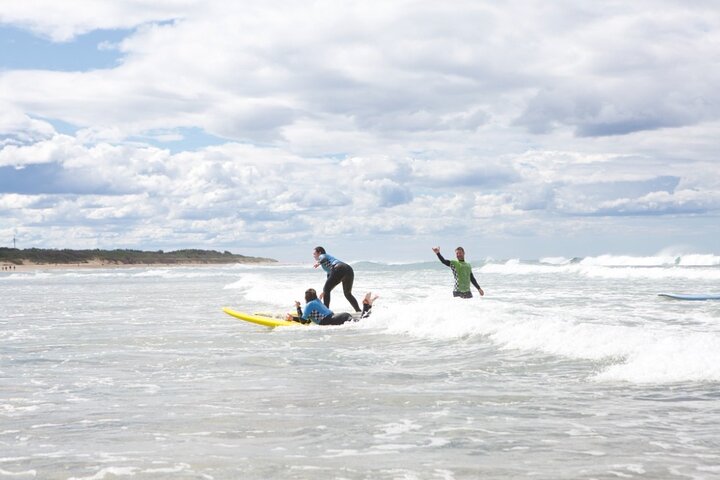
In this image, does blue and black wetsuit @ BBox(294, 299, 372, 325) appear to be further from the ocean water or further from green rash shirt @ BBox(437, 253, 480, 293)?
green rash shirt @ BBox(437, 253, 480, 293)

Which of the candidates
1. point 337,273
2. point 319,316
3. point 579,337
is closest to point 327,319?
point 319,316

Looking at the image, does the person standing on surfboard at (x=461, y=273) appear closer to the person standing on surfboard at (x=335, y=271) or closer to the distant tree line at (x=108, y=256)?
the person standing on surfboard at (x=335, y=271)

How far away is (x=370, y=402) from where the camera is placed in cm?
780

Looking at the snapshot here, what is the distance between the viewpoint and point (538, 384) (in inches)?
347

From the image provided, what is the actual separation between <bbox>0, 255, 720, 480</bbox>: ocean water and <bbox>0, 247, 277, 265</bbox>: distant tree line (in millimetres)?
105059

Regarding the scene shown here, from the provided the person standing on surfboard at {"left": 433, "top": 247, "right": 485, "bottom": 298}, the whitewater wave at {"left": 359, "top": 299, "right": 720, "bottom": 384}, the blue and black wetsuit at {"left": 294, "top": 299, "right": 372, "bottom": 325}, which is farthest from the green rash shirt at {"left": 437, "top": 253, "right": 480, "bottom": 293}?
the blue and black wetsuit at {"left": 294, "top": 299, "right": 372, "bottom": 325}

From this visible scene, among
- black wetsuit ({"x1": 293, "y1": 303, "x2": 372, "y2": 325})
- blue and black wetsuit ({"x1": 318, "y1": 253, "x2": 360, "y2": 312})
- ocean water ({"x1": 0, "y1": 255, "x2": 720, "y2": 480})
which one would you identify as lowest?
ocean water ({"x1": 0, "y1": 255, "x2": 720, "y2": 480})

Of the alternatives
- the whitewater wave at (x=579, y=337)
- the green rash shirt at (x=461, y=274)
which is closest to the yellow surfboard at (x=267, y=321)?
the whitewater wave at (x=579, y=337)

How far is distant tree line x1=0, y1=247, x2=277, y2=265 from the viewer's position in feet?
368

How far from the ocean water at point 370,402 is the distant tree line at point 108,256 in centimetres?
10506

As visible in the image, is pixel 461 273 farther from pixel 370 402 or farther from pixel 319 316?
pixel 370 402

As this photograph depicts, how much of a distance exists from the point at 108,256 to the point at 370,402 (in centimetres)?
12288

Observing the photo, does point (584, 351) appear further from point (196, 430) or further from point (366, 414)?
point (196, 430)

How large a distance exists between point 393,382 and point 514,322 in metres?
5.35
